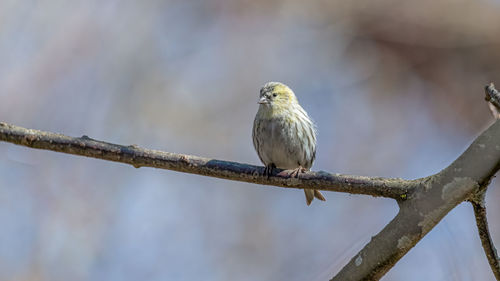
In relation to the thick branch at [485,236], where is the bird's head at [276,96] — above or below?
above

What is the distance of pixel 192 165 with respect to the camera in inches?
117

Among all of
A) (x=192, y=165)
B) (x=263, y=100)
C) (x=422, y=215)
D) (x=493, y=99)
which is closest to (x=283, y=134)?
(x=263, y=100)

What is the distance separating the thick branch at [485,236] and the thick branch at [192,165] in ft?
0.88

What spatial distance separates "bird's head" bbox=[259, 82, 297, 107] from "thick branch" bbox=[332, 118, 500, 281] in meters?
2.84

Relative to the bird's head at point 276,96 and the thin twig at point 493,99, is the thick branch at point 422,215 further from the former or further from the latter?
the bird's head at point 276,96

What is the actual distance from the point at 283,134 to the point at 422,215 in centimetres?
275

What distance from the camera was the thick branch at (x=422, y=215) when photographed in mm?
2049

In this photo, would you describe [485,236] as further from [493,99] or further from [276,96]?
[276,96]

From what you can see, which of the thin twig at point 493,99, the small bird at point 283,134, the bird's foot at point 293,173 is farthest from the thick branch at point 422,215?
the small bird at point 283,134

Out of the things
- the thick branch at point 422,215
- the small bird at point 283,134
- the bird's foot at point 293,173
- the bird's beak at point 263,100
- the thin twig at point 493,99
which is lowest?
the thick branch at point 422,215

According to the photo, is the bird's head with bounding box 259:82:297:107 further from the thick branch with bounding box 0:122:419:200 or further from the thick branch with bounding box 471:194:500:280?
the thick branch with bounding box 471:194:500:280

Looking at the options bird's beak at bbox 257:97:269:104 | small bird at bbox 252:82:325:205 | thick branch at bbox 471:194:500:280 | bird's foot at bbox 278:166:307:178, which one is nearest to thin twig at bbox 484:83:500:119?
thick branch at bbox 471:194:500:280

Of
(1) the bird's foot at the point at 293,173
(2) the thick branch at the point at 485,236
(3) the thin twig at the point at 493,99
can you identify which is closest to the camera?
(2) the thick branch at the point at 485,236

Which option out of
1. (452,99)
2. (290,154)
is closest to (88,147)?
(290,154)
